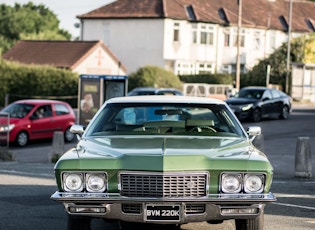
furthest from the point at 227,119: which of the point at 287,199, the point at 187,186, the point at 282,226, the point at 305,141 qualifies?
the point at 305,141

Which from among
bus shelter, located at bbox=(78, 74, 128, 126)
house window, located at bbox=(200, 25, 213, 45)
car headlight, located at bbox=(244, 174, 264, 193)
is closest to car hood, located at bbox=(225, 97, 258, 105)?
bus shelter, located at bbox=(78, 74, 128, 126)

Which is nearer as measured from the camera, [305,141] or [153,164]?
[153,164]

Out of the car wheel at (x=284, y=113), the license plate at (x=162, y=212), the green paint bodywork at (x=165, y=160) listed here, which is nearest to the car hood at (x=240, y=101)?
the car wheel at (x=284, y=113)

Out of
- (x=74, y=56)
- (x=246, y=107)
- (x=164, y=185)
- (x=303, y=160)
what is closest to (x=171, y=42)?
(x=74, y=56)

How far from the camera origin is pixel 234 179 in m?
8.24

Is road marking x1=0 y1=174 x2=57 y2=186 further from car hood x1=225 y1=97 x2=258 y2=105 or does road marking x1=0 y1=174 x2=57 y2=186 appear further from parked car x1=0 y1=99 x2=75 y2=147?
car hood x1=225 y1=97 x2=258 y2=105

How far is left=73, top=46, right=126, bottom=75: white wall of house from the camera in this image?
2387 inches

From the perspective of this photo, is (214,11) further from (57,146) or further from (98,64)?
(57,146)

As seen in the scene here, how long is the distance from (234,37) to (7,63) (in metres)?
30.4

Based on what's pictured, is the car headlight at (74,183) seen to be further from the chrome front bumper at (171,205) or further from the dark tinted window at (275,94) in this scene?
the dark tinted window at (275,94)

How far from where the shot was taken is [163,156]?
8.22m

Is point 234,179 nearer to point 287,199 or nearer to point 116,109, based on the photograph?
point 116,109

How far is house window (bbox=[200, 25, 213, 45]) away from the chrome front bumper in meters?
65.4

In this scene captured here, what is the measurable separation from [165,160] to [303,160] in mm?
9462
